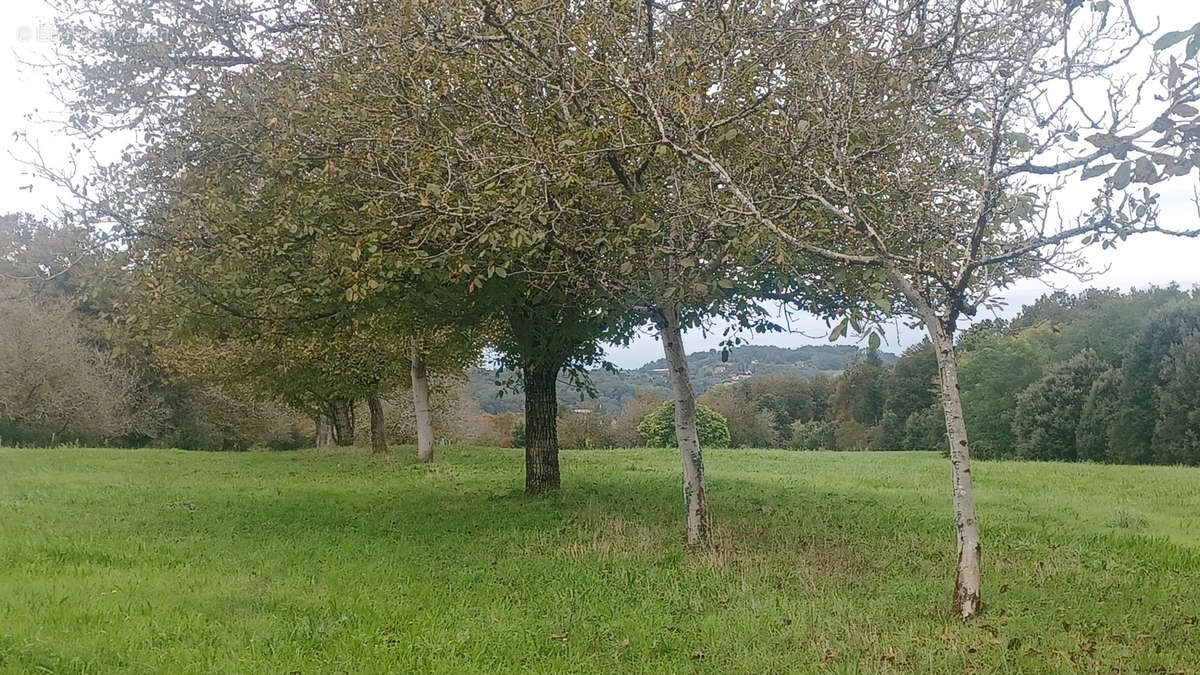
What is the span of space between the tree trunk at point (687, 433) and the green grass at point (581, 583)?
0.40 metres

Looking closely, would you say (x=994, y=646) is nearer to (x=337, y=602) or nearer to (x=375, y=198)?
(x=337, y=602)

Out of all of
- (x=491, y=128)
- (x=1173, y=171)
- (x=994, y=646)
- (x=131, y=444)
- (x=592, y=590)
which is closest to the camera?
(x=1173, y=171)

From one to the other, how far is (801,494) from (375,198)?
1037 cm

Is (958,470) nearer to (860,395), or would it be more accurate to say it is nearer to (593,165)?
(593,165)

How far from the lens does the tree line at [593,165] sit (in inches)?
270

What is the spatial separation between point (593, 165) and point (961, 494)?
493cm

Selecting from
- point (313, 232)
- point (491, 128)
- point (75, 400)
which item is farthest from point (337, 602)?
point (75, 400)

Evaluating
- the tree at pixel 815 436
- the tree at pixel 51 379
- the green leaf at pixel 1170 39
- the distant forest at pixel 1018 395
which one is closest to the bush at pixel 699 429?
the distant forest at pixel 1018 395

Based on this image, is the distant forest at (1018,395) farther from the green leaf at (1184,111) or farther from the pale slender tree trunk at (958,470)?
the green leaf at (1184,111)

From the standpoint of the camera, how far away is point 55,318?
3334cm

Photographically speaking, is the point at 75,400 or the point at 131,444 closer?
the point at 75,400

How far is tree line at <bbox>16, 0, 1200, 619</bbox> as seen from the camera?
6.85 m

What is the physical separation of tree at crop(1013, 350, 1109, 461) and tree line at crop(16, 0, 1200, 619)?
43267 mm

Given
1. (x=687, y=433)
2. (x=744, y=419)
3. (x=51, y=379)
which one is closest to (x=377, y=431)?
(x=51, y=379)
